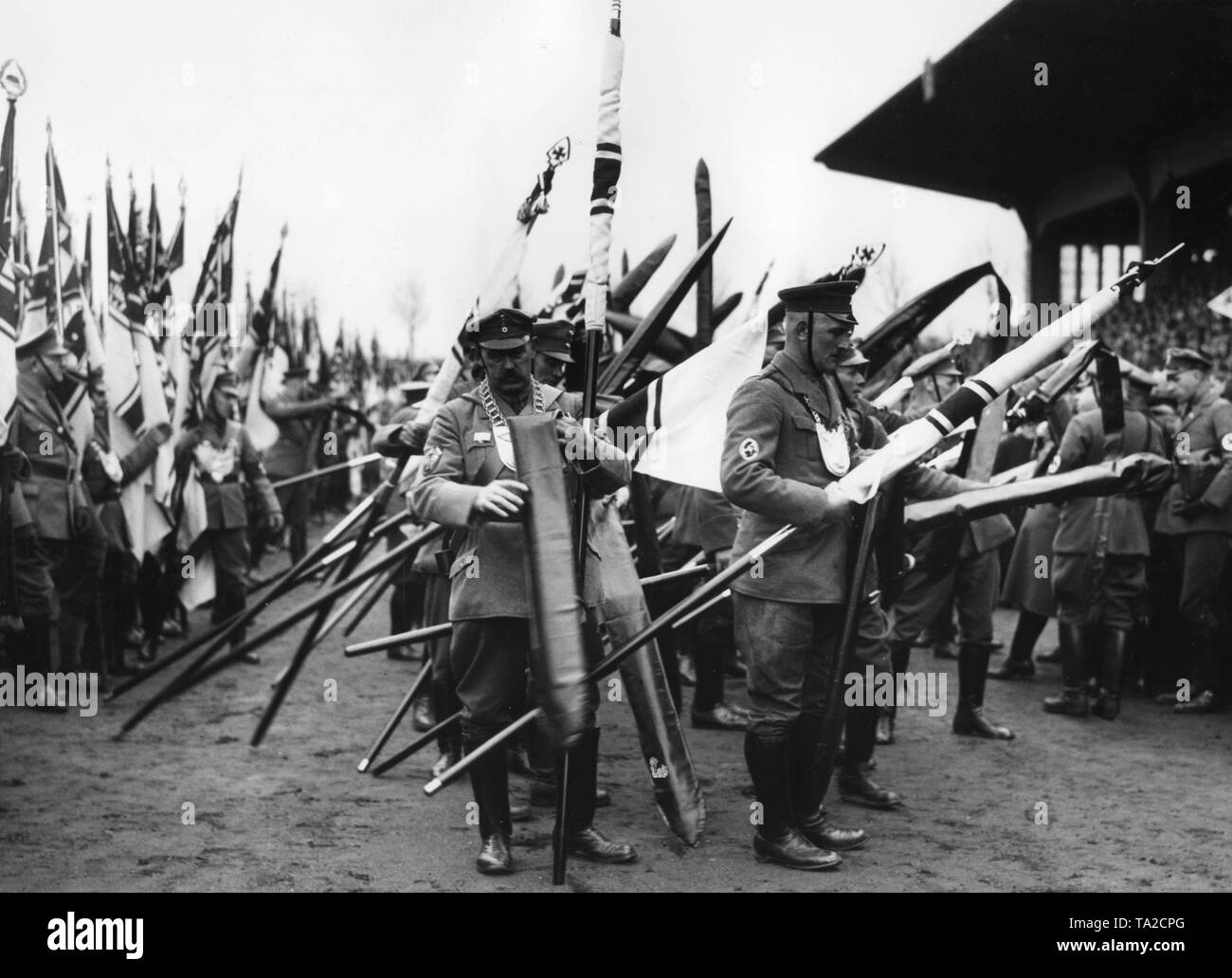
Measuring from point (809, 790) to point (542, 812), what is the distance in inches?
51.1

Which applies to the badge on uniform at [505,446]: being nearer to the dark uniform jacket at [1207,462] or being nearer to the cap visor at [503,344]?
the cap visor at [503,344]

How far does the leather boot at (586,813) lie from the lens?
15.2ft

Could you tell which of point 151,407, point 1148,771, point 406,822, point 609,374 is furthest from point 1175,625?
point 151,407

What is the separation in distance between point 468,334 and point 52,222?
3.71m

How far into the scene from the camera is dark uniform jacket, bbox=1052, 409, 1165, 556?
726 cm

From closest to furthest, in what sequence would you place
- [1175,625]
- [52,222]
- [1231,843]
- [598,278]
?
[598,278], [1231,843], [52,222], [1175,625]

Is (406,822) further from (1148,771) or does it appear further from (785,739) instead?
(1148,771)

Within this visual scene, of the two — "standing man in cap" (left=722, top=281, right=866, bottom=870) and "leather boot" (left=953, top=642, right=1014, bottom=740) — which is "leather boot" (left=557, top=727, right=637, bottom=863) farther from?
"leather boot" (left=953, top=642, right=1014, bottom=740)

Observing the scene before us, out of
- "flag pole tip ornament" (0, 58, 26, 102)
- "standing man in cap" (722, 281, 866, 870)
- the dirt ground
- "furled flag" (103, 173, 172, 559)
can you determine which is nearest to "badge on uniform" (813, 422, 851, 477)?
"standing man in cap" (722, 281, 866, 870)

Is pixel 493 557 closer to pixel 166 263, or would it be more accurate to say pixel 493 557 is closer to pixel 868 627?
pixel 868 627

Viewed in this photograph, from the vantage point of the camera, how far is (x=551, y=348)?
5.86 metres

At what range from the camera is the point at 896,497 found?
193 inches

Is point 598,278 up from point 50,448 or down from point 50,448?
up

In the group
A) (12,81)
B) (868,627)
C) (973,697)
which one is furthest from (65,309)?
(973,697)
